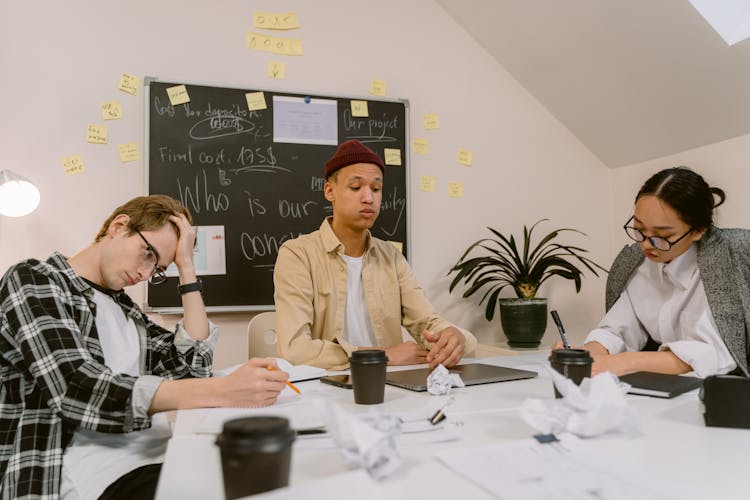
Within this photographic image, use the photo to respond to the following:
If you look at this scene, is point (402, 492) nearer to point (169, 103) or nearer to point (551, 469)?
point (551, 469)

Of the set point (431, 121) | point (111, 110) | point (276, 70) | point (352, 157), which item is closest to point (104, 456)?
point (352, 157)

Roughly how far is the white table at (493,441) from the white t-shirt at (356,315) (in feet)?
3.22

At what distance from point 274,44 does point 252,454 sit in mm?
2394

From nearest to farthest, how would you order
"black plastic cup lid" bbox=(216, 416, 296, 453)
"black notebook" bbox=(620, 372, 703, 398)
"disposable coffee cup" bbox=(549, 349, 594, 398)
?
1. "black plastic cup lid" bbox=(216, 416, 296, 453)
2. "disposable coffee cup" bbox=(549, 349, 594, 398)
3. "black notebook" bbox=(620, 372, 703, 398)

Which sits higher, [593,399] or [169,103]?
[169,103]

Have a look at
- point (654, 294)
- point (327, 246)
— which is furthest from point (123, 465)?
point (654, 294)

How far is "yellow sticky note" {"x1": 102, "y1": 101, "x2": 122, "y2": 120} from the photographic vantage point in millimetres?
2301

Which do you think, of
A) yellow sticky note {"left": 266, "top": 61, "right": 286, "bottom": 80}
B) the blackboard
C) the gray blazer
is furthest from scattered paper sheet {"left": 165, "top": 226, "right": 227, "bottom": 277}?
the gray blazer

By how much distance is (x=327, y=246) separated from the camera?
6.44 ft

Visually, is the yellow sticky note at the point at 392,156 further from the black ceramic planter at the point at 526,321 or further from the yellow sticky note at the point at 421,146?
the black ceramic planter at the point at 526,321

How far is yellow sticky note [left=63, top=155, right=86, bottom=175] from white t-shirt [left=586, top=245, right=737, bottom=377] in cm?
208

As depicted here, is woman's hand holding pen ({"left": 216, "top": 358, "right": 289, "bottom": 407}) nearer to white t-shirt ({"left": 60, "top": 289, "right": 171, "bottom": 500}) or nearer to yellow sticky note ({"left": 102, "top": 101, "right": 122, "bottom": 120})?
white t-shirt ({"left": 60, "top": 289, "right": 171, "bottom": 500})

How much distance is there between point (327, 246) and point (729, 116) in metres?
1.83

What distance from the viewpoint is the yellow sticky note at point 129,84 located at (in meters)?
2.32
